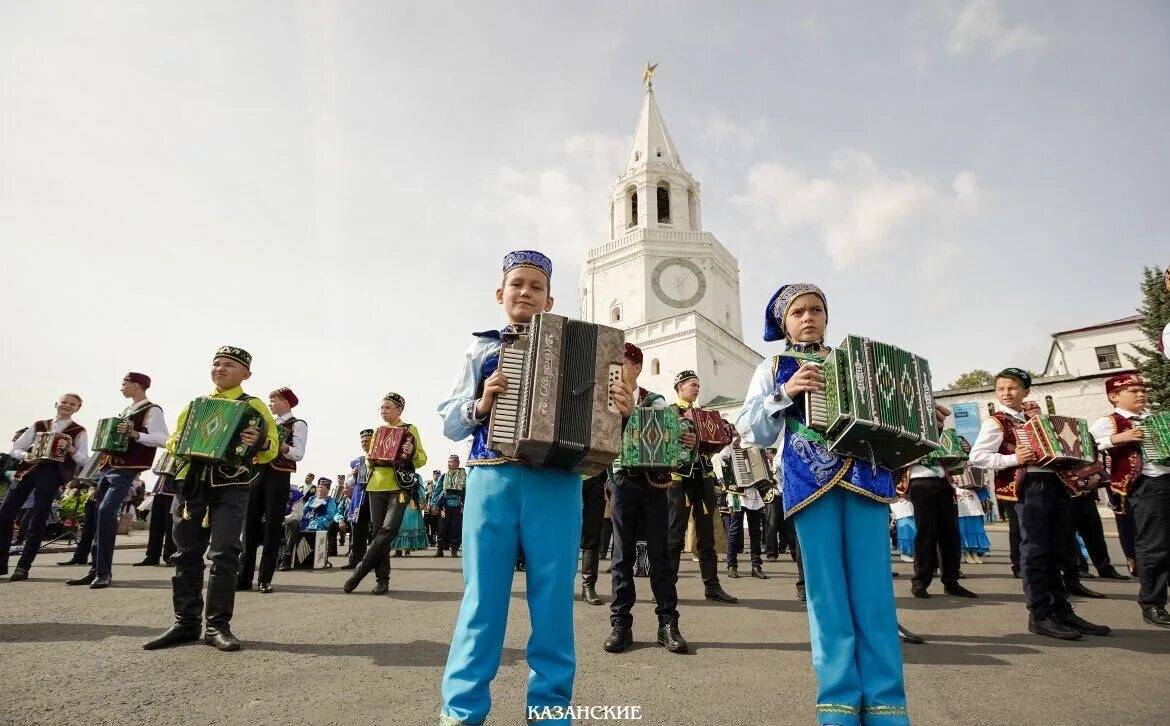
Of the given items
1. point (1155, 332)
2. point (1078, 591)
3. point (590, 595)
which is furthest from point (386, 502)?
point (1155, 332)

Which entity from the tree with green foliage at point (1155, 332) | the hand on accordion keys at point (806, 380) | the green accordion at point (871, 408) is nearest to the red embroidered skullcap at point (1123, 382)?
the green accordion at point (871, 408)

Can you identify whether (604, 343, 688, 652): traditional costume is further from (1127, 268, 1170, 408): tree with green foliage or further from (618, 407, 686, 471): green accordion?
(1127, 268, 1170, 408): tree with green foliage

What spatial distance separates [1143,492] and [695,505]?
4.22 metres

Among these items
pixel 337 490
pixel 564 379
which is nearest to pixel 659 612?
pixel 564 379

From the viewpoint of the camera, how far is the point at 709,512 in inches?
269

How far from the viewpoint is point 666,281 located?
52.7 metres

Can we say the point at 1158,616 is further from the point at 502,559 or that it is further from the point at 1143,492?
the point at 502,559

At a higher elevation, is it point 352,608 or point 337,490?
point 337,490

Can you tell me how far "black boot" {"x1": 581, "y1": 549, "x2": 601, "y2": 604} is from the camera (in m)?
7.35

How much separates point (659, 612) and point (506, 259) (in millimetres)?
3161

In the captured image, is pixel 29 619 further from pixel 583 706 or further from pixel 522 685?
pixel 583 706

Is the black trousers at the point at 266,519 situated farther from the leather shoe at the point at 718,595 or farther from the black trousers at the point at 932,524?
the black trousers at the point at 932,524

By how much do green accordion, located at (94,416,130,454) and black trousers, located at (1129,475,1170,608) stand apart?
11.3 metres

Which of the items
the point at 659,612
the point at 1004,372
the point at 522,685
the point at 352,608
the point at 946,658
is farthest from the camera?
the point at 352,608
